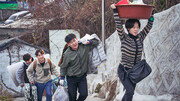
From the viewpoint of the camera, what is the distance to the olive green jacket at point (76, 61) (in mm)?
4188

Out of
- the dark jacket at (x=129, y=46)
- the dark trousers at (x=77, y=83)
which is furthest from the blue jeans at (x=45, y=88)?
the dark jacket at (x=129, y=46)

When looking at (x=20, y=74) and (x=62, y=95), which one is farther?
(x=20, y=74)

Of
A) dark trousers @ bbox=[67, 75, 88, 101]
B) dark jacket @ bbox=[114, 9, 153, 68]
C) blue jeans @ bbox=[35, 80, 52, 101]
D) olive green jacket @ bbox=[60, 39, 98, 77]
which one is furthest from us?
blue jeans @ bbox=[35, 80, 52, 101]

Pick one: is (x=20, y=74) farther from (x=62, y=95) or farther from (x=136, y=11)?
(x=136, y=11)

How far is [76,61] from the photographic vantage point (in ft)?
13.7

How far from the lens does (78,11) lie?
29.1 feet

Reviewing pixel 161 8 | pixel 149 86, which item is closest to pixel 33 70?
pixel 149 86

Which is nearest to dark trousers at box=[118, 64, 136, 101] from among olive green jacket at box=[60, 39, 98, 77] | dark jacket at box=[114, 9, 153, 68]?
dark jacket at box=[114, 9, 153, 68]

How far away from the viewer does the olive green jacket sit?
4.19 m

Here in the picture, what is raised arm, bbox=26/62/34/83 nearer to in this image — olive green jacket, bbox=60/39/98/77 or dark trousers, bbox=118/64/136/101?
olive green jacket, bbox=60/39/98/77

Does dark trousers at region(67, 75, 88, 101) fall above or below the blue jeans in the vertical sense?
above

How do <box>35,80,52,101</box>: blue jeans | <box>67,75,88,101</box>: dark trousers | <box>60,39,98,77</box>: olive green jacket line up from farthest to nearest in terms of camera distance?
<box>35,80,52,101</box>: blue jeans
<box>67,75,88,101</box>: dark trousers
<box>60,39,98,77</box>: olive green jacket

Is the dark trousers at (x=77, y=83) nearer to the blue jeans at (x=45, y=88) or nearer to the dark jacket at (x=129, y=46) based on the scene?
the blue jeans at (x=45, y=88)

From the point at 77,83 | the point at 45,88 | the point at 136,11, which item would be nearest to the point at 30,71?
the point at 45,88
